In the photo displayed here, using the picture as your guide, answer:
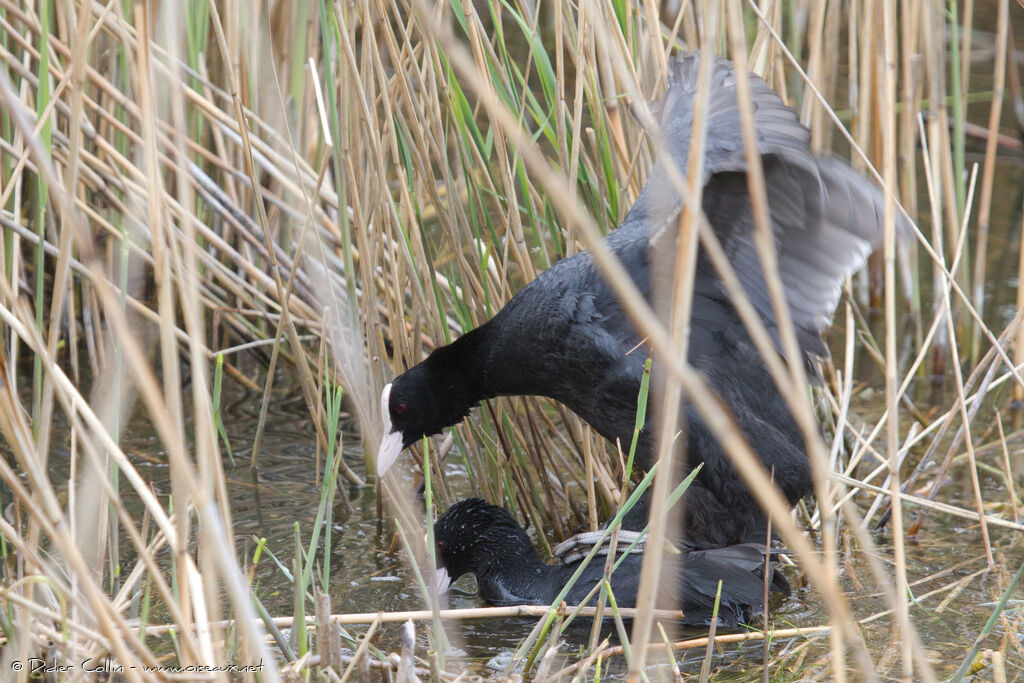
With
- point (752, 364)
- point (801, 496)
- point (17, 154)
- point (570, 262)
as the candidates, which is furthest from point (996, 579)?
point (17, 154)

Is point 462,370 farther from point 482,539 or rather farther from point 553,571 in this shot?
point 553,571

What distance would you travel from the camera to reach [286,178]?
337 cm

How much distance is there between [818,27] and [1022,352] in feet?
3.36

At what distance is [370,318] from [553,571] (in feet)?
2.49

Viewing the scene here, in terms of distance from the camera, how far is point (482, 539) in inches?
113

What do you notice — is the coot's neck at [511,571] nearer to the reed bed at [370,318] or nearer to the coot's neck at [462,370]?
the reed bed at [370,318]

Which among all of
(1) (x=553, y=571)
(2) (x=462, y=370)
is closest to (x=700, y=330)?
(2) (x=462, y=370)

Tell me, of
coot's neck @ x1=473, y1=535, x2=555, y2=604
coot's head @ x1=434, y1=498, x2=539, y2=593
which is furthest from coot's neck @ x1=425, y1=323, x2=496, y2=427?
coot's neck @ x1=473, y1=535, x2=555, y2=604

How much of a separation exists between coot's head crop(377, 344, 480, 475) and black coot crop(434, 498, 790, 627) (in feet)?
0.70

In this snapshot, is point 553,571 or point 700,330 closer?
point 700,330

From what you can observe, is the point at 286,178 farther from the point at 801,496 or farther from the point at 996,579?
the point at 996,579

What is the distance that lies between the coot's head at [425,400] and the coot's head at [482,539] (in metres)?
0.21

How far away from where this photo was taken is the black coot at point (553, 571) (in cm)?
266

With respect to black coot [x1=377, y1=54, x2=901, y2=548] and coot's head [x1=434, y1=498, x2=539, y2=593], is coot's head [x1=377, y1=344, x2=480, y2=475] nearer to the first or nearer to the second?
black coot [x1=377, y1=54, x2=901, y2=548]
